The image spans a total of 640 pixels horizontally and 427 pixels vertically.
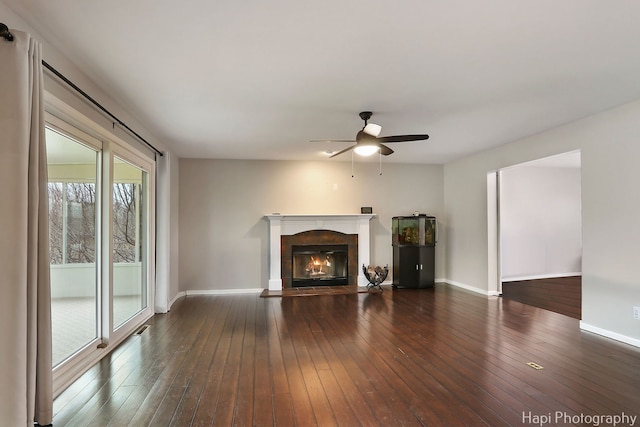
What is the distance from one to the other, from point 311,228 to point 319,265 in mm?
790

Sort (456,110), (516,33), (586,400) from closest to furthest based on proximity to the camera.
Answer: (516,33) → (586,400) → (456,110)

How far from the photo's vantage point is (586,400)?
2.41 meters

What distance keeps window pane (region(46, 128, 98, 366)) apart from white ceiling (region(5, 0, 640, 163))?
69 centimetres

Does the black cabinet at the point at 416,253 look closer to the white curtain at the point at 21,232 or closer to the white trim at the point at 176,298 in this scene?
the white trim at the point at 176,298

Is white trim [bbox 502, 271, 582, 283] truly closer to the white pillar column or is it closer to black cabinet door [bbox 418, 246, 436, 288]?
black cabinet door [bbox 418, 246, 436, 288]

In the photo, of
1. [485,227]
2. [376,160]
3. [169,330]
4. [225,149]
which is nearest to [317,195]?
[376,160]

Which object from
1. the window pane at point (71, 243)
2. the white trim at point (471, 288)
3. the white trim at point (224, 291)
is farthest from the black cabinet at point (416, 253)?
the window pane at point (71, 243)

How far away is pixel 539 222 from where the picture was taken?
7.59 metres

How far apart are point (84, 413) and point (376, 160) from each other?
5.59m

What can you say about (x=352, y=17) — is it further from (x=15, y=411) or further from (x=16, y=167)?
(x=15, y=411)

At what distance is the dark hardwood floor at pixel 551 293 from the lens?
16.6ft

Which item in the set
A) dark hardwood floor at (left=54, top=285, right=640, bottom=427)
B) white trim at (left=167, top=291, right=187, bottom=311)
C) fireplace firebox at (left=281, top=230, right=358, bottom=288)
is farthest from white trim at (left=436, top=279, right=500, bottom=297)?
white trim at (left=167, top=291, right=187, bottom=311)

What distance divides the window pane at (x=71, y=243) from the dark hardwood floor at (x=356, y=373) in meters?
0.41

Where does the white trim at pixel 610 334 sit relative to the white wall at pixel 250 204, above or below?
below
